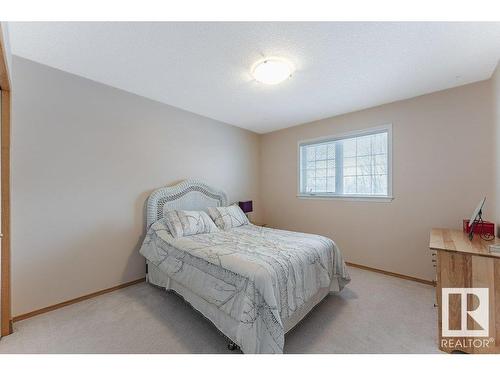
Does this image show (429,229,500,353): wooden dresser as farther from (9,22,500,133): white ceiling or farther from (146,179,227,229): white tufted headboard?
(146,179,227,229): white tufted headboard

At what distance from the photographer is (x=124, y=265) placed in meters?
2.64

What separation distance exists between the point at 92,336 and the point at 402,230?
3.59 m

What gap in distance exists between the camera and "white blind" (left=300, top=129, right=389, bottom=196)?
3113 mm

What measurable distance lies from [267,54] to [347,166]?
7.46ft

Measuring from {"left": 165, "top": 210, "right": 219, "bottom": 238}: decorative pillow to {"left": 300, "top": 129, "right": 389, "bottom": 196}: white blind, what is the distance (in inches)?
78.0

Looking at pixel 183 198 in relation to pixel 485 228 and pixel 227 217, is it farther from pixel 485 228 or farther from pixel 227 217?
pixel 485 228

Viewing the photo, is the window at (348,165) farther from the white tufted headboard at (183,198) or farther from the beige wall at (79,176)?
the beige wall at (79,176)

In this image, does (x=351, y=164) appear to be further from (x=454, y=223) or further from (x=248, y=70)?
(x=248, y=70)

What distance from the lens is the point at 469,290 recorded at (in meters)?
1.53

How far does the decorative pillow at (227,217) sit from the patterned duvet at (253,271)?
0.43 metres

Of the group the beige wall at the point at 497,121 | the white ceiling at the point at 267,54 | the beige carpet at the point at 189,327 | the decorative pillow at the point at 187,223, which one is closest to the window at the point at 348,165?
the white ceiling at the point at 267,54

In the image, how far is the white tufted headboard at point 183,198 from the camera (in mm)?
2795
